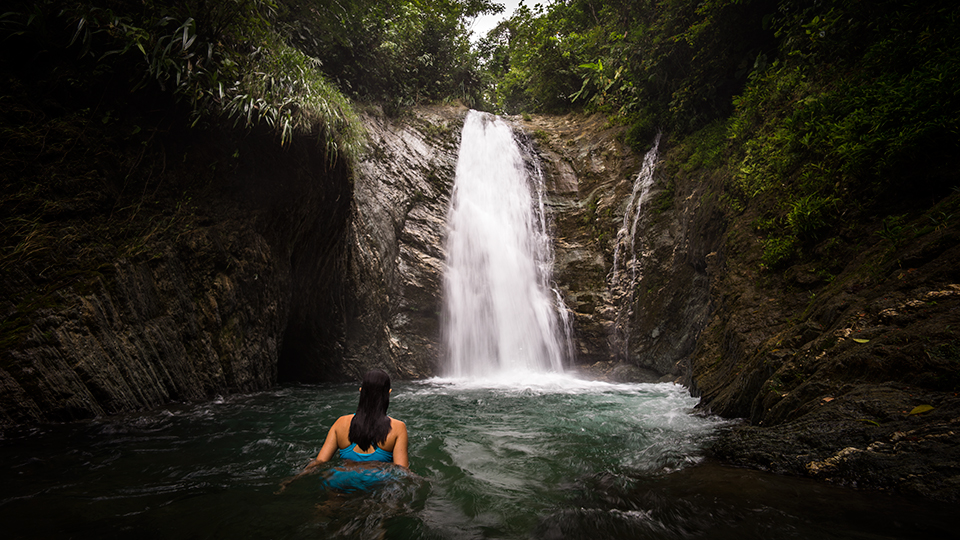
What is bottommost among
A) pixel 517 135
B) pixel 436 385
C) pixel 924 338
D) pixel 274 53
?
pixel 436 385

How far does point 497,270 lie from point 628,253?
12.4 ft

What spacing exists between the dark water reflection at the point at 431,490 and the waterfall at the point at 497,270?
18.7 ft

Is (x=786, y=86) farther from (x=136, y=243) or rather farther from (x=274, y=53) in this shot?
(x=136, y=243)

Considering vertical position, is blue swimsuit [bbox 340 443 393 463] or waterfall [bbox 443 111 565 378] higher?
waterfall [bbox 443 111 565 378]

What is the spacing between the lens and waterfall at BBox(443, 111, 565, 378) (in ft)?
35.8

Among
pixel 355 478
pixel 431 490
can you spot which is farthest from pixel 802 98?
pixel 355 478

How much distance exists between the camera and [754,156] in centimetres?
638

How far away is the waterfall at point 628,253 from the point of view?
10.1m

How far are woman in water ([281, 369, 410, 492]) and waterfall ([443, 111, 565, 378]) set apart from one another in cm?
760

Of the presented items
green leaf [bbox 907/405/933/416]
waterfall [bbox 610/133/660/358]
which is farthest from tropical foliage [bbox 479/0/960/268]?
green leaf [bbox 907/405/933/416]

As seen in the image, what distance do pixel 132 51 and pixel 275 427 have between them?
522 centimetres

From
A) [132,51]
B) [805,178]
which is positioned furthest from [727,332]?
[132,51]

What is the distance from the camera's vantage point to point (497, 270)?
1162cm

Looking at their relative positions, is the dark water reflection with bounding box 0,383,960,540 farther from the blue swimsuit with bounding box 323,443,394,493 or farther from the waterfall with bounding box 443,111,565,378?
the waterfall with bounding box 443,111,565,378
